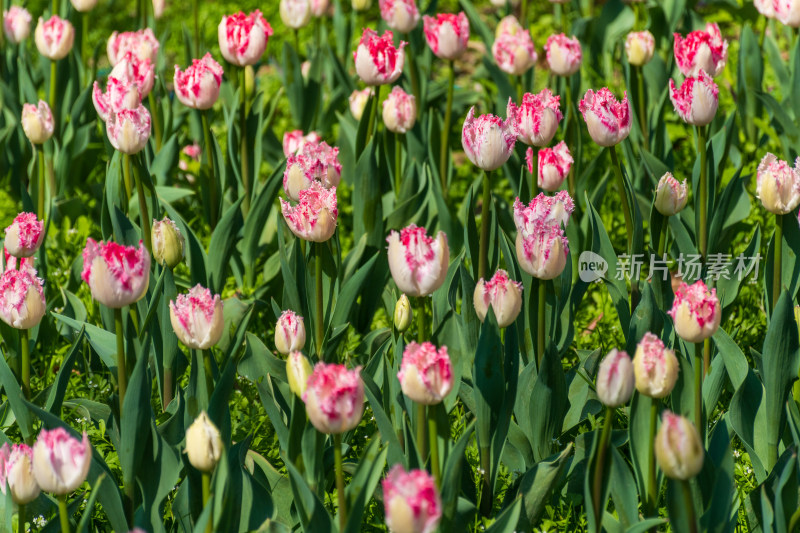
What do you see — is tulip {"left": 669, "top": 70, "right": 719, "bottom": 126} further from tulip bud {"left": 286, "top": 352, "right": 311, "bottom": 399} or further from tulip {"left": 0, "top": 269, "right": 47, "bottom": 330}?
tulip {"left": 0, "top": 269, "right": 47, "bottom": 330}

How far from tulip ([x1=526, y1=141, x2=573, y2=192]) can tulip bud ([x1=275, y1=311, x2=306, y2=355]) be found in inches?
29.4

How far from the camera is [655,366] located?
1.57 meters

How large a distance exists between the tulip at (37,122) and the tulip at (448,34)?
3.55 feet

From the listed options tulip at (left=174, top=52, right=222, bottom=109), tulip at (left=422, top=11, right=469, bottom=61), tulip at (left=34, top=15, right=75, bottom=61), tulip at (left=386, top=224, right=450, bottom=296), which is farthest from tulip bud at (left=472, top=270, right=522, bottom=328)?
tulip at (left=34, top=15, right=75, bottom=61)

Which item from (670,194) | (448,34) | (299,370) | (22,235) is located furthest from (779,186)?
(22,235)

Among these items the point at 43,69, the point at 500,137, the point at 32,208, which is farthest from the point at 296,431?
the point at 43,69

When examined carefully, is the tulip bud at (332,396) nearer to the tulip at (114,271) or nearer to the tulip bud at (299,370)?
the tulip bud at (299,370)

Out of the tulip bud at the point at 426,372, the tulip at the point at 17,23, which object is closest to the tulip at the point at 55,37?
the tulip at the point at 17,23

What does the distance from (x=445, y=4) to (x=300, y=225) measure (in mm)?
3777

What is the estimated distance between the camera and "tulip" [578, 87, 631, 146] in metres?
2.21

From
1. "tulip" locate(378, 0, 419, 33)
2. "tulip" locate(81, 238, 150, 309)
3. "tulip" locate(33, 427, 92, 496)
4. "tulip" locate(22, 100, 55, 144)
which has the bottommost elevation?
"tulip" locate(33, 427, 92, 496)

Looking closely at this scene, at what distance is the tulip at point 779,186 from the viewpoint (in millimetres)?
2027

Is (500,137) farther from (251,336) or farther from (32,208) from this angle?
(32,208)

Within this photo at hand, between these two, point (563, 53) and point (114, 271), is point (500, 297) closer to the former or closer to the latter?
point (114, 271)
